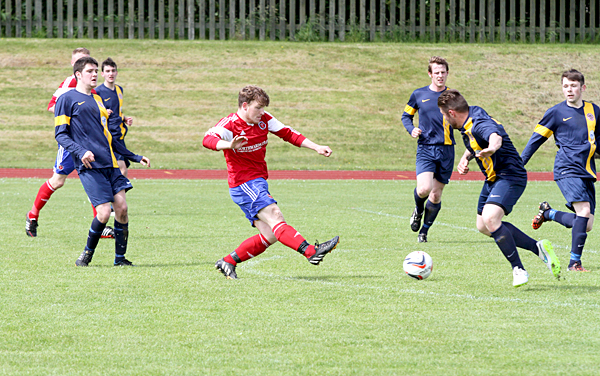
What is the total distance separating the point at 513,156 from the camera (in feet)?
22.8

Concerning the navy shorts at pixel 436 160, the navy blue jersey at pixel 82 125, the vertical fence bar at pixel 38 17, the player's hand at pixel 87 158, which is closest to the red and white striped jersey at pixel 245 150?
the player's hand at pixel 87 158

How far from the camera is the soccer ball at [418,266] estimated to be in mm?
6977

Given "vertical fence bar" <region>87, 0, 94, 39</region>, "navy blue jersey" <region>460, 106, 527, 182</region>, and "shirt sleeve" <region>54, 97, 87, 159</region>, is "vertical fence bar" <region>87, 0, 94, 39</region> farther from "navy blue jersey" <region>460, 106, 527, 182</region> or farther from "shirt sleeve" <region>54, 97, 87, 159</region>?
"navy blue jersey" <region>460, 106, 527, 182</region>

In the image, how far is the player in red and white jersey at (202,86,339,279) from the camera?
6.83 metres

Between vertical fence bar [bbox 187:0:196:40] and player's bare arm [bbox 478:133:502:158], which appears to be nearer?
player's bare arm [bbox 478:133:502:158]

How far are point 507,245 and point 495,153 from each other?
2.73 feet

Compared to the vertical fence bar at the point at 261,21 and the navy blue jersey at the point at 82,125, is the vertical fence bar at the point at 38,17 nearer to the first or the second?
the vertical fence bar at the point at 261,21

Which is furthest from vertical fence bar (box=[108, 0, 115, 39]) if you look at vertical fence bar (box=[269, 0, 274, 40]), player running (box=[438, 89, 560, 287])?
player running (box=[438, 89, 560, 287])

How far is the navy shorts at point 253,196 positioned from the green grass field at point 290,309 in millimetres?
664

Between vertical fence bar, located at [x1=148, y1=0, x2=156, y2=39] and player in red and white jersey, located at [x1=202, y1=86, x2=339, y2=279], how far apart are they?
1011 inches

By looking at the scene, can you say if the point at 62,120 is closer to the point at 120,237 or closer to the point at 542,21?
the point at 120,237

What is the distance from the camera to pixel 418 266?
6.98m

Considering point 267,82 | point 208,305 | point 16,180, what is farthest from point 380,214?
point 267,82

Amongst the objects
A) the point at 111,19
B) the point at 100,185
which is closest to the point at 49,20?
the point at 111,19
